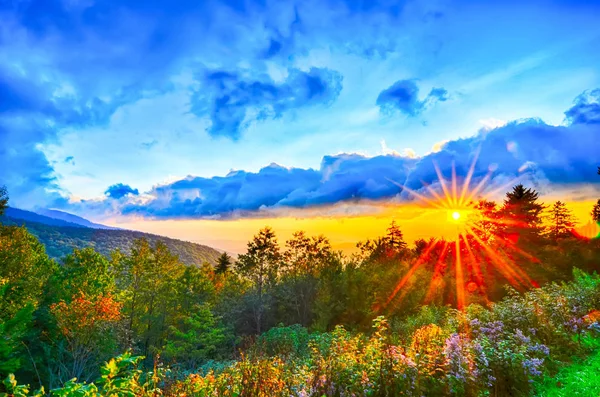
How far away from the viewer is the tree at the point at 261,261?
33094mm

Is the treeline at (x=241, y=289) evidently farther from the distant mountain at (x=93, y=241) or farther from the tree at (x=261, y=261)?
the distant mountain at (x=93, y=241)

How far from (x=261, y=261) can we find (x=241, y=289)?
6.76 m

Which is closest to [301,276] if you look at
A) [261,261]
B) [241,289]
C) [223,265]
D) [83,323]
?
[261,261]

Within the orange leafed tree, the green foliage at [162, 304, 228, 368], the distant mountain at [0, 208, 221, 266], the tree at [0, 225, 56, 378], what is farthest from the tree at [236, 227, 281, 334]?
the distant mountain at [0, 208, 221, 266]

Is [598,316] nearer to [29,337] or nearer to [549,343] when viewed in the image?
[549,343]

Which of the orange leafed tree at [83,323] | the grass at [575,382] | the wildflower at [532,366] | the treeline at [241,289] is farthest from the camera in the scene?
the orange leafed tree at [83,323]

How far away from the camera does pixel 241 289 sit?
3838 cm

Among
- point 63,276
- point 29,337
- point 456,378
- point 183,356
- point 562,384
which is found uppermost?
point 456,378

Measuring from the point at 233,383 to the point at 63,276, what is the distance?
2952 centimetres

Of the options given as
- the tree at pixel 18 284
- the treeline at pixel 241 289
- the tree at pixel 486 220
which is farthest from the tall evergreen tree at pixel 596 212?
the tree at pixel 18 284

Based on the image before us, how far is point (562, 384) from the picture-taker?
5473 mm

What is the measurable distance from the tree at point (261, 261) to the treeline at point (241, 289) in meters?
0.10

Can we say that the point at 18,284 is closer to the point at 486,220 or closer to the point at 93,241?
the point at 486,220

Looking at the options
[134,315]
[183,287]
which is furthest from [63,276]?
[183,287]
